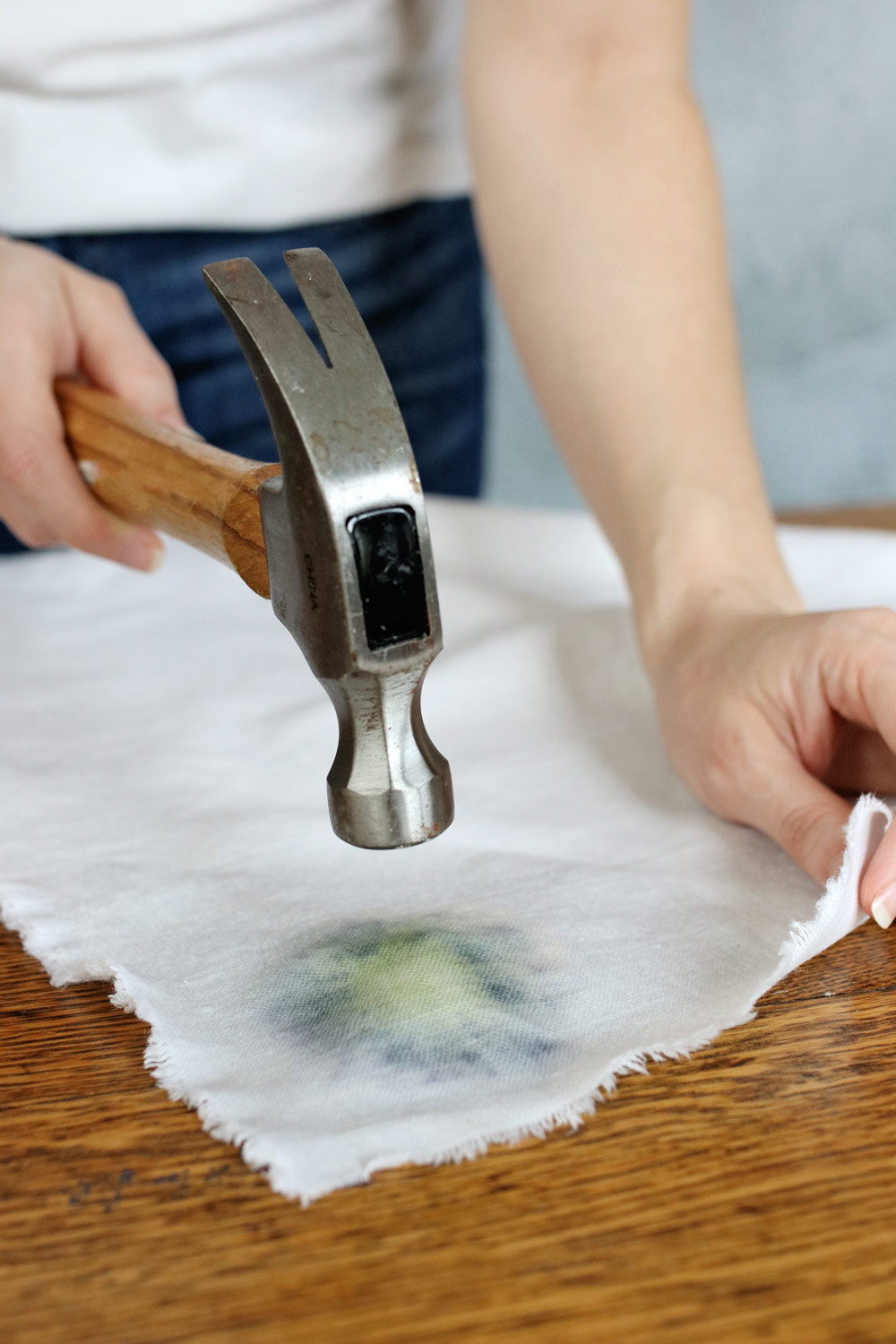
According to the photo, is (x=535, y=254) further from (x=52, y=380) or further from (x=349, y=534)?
(x=349, y=534)

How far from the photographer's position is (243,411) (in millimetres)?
1150

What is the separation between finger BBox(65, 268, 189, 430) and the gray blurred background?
1096 mm

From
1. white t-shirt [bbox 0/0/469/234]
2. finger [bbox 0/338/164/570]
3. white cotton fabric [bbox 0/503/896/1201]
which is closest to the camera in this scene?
white cotton fabric [bbox 0/503/896/1201]

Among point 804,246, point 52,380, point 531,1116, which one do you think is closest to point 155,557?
point 52,380

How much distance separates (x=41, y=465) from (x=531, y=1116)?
1.65ft

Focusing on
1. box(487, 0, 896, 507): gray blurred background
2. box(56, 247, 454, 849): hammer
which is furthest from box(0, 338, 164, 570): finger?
box(487, 0, 896, 507): gray blurred background

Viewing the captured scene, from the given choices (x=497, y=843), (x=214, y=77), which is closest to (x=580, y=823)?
(x=497, y=843)

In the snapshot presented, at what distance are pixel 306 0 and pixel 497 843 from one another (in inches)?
28.9

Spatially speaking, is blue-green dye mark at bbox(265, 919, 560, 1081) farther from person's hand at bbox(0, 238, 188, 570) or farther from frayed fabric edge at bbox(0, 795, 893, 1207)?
person's hand at bbox(0, 238, 188, 570)

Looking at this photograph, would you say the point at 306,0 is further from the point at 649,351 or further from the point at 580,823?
the point at 580,823

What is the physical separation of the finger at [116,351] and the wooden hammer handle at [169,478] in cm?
3

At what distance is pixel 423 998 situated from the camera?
56 centimetres

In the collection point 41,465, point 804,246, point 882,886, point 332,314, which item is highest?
point 332,314

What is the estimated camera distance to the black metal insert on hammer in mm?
467
